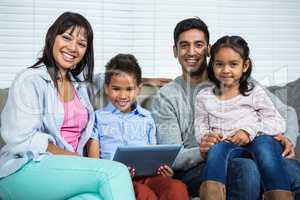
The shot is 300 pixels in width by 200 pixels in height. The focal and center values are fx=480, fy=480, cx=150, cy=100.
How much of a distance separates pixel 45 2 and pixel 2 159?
1.54 m

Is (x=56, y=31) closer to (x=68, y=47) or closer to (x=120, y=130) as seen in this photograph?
(x=68, y=47)

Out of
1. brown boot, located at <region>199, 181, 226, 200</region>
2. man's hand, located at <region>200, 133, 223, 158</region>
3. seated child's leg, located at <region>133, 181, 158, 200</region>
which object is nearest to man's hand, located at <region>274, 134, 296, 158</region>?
man's hand, located at <region>200, 133, 223, 158</region>

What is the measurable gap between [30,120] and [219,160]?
67cm

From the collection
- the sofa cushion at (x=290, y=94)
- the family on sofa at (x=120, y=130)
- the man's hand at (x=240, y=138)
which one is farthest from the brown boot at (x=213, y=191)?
the sofa cushion at (x=290, y=94)

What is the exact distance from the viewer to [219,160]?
5.60ft

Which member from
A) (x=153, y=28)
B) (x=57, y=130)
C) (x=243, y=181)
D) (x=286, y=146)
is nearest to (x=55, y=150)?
(x=57, y=130)

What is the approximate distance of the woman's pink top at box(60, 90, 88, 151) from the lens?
1.82m

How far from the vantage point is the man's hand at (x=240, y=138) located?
1841 millimetres

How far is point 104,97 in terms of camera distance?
2125 mm

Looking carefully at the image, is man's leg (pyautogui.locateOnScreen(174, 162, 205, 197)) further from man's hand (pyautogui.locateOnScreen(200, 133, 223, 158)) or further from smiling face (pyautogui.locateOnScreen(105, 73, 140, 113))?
smiling face (pyautogui.locateOnScreen(105, 73, 140, 113))

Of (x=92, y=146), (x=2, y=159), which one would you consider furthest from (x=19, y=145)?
(x=92, y=146)

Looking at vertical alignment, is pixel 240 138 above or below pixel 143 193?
above

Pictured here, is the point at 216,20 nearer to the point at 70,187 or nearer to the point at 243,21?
the point at 243,21

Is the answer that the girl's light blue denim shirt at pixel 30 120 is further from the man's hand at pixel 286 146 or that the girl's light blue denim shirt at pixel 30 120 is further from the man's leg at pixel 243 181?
the man's hand at pixel 286 146
